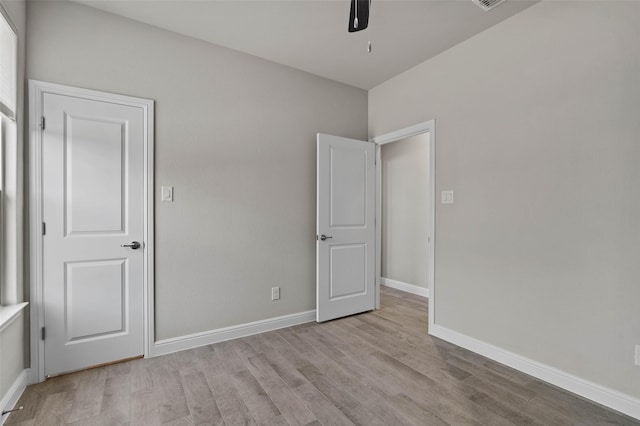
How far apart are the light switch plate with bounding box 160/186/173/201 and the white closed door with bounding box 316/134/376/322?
Answer: 1431 mm

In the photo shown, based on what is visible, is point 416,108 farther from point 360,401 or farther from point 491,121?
point 360,401

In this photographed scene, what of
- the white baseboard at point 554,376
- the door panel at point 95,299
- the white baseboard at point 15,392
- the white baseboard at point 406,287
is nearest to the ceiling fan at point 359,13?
the door panel at point 95,299

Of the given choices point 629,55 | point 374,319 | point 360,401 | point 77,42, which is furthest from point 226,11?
point 374,319

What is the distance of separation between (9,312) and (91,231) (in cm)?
68

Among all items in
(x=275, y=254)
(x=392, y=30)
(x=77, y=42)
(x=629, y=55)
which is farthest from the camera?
(x=275, y=254)

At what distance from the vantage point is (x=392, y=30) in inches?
102

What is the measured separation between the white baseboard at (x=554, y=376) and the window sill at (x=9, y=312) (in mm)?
3263

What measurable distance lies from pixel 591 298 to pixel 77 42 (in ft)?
13.4

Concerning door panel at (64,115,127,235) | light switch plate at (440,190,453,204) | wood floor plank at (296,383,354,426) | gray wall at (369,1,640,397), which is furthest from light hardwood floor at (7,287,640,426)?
light switch plate at (440,190,453,204)

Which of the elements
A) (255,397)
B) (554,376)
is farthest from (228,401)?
(554,376)

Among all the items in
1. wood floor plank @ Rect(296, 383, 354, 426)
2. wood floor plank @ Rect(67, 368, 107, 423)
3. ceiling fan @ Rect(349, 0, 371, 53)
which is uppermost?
ceiling fan @ Rect(349, 0, 371, 53)

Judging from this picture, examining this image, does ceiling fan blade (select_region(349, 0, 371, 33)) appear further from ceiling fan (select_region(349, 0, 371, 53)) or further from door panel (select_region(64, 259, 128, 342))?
door panel (select_region(64, 259, 128, 342))

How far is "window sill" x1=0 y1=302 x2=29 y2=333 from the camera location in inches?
68.8

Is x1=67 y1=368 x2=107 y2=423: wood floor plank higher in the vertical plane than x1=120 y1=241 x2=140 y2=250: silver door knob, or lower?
lower
